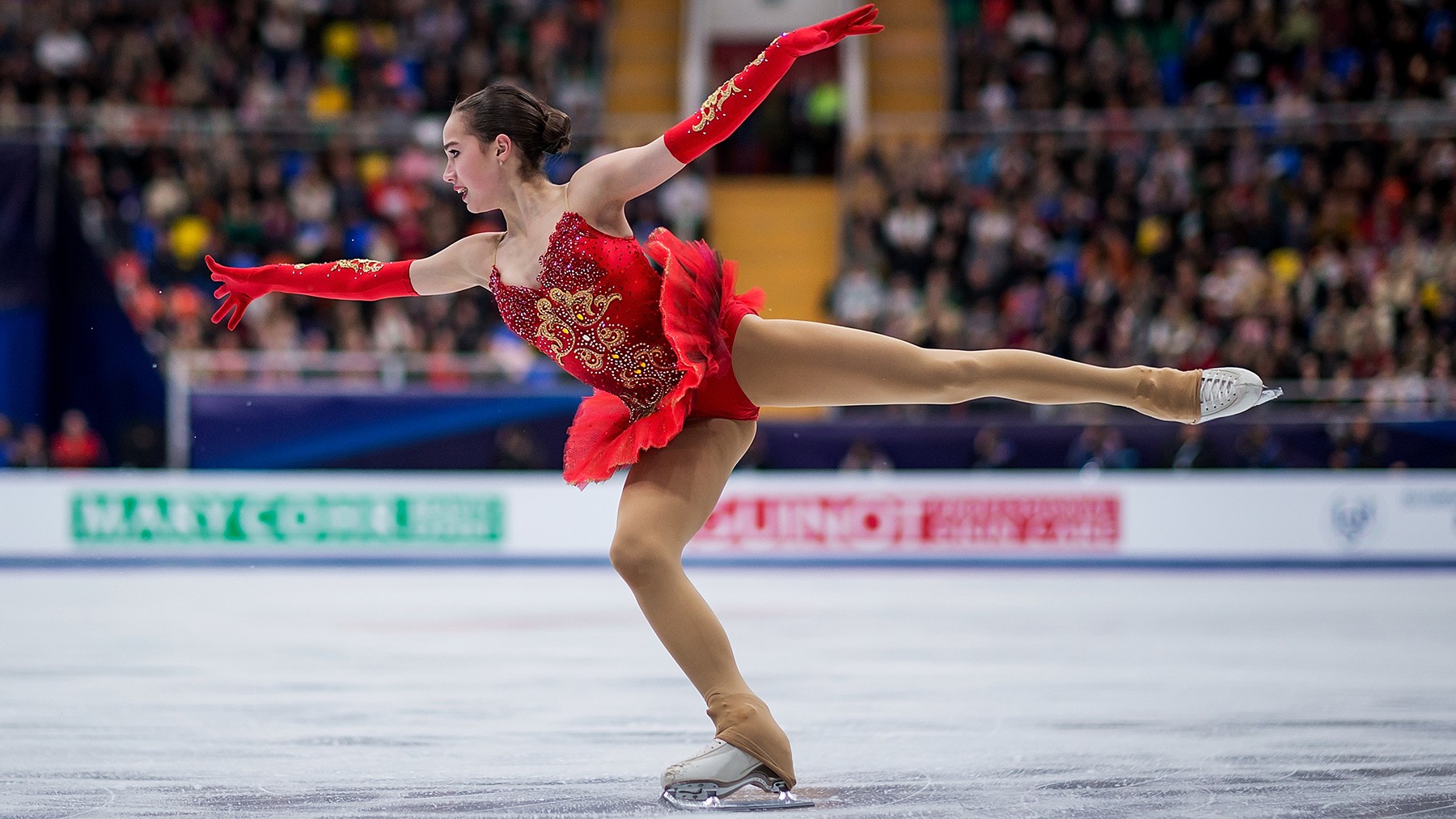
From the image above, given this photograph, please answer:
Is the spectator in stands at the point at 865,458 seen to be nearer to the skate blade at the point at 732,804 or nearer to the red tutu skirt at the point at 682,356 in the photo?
the red tutu skirt at the point at 682,356

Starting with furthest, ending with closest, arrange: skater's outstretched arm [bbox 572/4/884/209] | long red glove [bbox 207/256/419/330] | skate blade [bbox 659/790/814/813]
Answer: long red glove [bbox 207/256/419/330] → skater's outstretched arm [bbox 572/4/884/209] → skate blade [bbox 659/790/814/813]

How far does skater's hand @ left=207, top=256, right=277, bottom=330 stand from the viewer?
11.2 ft

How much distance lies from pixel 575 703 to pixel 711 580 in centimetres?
476

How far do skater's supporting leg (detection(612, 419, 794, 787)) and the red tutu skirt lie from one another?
84 millimetres

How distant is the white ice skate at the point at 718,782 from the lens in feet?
9.01

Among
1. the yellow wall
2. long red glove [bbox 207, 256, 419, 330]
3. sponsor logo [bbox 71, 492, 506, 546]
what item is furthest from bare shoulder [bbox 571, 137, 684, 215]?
the yellow wall

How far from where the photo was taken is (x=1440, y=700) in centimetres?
405

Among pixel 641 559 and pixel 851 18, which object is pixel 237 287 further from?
pixel 851 18

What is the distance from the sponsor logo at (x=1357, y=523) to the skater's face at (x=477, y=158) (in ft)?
26.3

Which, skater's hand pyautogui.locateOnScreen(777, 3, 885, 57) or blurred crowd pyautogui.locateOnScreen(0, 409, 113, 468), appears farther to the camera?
blurred crowd pyautogui.locateOnScreen(0, 409, 113, 468)

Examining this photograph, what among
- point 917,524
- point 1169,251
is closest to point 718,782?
point 917,524

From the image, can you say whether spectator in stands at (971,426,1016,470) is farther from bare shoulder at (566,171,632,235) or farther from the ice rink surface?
bare shoulder at (566,171,632,235)

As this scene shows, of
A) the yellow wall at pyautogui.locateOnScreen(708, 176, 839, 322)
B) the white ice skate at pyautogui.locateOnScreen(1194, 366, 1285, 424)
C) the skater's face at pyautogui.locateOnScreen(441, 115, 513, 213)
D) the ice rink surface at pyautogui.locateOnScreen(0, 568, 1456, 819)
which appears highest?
the yellow wall at pyautogui.locateOnScreen(708, 176, 839, 322)

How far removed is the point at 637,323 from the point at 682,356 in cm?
17
